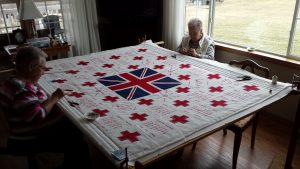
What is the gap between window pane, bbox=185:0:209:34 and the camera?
3547 mm

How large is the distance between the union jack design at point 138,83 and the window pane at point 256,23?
1531mm

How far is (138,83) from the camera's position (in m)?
1.96

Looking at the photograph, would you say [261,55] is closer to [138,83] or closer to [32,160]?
[138,83]

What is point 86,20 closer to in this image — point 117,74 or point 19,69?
point 117,74

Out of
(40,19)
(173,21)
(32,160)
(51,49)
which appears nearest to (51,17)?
(40,19)

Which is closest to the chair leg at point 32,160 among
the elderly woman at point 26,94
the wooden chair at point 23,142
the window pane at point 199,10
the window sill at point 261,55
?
the wooden chair at point 23,142

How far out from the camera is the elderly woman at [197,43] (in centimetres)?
270

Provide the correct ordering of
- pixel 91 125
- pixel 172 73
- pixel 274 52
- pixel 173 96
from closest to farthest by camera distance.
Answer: pixel 91 125 < pixel 173 96 < pixel 172 73 < pixel 274 52

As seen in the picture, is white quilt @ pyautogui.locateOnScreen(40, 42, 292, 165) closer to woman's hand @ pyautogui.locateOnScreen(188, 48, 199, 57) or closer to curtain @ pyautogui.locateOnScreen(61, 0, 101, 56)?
woman's hand @ pyautogui.locateOnScreen(188, 48, 199, 57)

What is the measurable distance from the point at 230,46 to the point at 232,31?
41 centimetres

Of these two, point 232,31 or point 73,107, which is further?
point 232,31

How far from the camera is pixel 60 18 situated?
3.86 meters

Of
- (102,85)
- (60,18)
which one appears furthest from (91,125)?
(60,18)

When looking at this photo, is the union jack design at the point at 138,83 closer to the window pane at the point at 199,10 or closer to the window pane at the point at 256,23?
the window pane at the point at 256,23
